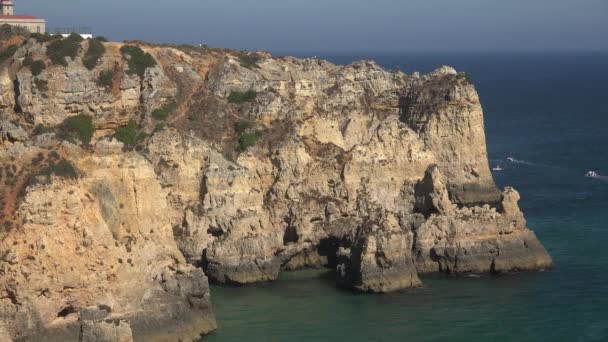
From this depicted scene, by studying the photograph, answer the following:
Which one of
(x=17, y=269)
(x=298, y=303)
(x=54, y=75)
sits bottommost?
(x=298, y=303)


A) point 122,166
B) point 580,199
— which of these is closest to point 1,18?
point 122,166

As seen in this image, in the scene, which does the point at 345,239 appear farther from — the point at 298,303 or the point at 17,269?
the point at 17,269

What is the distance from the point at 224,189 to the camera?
60844 millimetres

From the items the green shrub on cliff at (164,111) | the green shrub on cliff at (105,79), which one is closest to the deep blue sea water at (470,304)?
the green shrub on cliff at (164,111)

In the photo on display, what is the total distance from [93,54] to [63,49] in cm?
181

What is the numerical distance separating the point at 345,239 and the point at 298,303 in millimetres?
7605

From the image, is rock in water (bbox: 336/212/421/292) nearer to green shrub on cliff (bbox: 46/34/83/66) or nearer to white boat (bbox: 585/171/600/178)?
green shrub on cliff (bbox: 46/34/83/66)

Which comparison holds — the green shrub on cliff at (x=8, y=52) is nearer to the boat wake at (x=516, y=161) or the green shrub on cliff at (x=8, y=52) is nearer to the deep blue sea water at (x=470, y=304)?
the deep blue sea water at (x=470, y=304)

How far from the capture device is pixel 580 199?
260ft

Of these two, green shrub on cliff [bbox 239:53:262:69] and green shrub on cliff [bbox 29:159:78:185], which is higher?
green shrub on cliff [bbox 239:53:262:69]

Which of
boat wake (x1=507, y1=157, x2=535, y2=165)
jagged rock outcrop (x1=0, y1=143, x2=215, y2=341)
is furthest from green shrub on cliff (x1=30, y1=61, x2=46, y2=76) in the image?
boat wake (x1=507, y1=157, x2=535, y2=165)

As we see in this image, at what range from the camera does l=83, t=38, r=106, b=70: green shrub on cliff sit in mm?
61656

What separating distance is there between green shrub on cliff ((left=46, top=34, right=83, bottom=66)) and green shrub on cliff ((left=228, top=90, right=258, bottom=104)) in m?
9.93

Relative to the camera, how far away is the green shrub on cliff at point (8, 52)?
2425 inches
